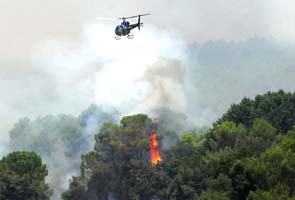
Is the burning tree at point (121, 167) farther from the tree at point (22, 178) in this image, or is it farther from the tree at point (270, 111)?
the tree at point (270, 111)

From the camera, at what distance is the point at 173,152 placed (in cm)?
17588

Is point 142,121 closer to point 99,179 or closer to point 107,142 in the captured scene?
point 107,142

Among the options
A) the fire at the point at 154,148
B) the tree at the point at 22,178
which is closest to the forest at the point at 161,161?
the tree at the point at 22,178

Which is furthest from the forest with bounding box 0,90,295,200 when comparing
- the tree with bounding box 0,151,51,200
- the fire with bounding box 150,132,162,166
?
the fire with bounding box 150,132,162,166

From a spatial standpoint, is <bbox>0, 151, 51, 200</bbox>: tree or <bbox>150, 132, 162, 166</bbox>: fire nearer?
<bbox>0, 151, 51, 200</bbox>: tree

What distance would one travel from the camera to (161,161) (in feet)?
560

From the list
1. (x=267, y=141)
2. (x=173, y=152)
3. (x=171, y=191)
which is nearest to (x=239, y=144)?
(x=267, y=141)

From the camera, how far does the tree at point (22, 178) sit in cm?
14338

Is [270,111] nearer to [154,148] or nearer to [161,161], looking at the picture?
[161,161]

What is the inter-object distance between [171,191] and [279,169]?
52.8 m

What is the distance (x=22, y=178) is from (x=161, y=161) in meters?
38.3

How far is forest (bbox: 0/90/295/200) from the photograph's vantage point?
139m

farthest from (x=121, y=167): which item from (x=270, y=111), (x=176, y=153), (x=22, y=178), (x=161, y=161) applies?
(x=270, y=111)

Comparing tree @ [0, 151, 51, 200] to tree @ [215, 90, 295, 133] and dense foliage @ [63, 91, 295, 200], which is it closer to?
dense foliage @ [63, 91, 295, 200]
